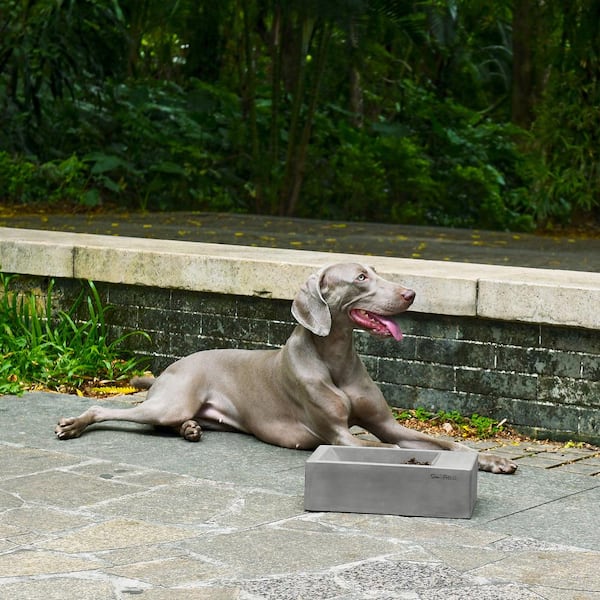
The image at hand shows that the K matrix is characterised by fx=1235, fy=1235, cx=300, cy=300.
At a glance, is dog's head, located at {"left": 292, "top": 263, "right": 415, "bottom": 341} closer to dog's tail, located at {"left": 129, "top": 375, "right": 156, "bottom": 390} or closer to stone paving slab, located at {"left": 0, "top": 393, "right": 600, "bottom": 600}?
stone paving slab, located at {"left": 0, "top": 393, "right": 600, "bottom": 600}

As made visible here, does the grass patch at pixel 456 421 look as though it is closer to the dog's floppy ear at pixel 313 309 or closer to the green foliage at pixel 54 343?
the dog's floppy ear at pixel 313 309

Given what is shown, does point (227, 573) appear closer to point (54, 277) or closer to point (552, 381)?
point (552, 381)

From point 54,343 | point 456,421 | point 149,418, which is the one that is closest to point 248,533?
point 149,418

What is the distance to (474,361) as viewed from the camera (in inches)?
263

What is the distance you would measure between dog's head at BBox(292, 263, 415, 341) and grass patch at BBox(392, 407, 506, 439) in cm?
102

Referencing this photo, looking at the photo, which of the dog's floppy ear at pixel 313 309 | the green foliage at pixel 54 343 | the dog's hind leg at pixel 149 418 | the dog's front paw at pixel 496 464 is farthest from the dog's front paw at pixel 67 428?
the dog's front paw at pixel 496 464

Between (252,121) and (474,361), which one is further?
(252,121)

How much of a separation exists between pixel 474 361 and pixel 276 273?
1.29 meters

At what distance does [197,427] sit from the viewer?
21.0 ft

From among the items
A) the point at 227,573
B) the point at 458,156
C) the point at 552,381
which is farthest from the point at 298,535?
the point at 458,156

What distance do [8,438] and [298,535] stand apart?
2.24 metres

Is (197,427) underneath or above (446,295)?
underneath

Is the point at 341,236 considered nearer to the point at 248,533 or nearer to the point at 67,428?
the point at 67,428

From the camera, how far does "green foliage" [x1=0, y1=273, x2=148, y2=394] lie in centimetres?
776
